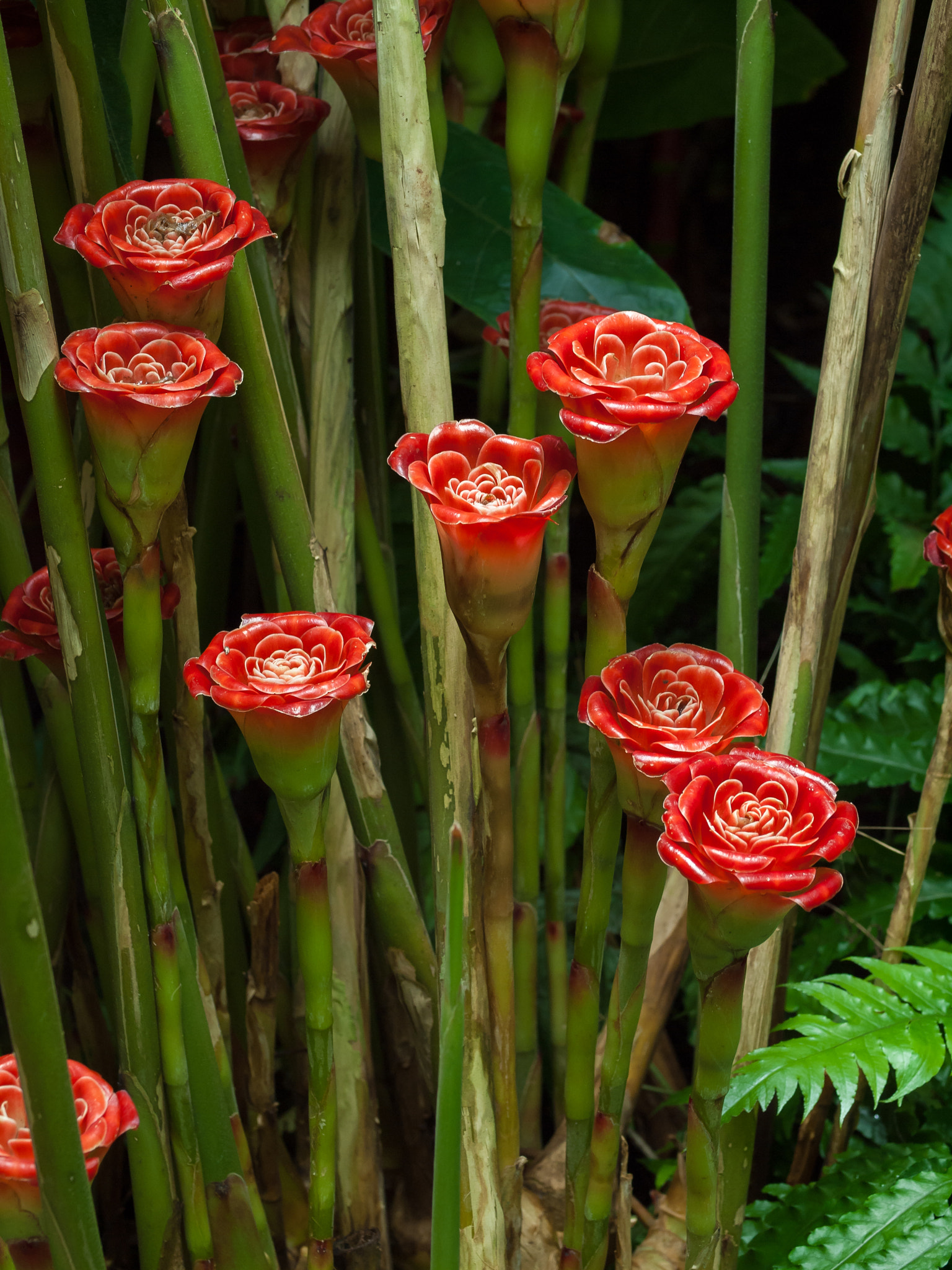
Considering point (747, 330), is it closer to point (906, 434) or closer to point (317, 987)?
point (317, 987)

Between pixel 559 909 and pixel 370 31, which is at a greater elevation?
pixel 370 31

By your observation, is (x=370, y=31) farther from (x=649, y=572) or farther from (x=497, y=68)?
(x=649, y=572)

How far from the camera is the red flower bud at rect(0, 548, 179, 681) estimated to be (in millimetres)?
404

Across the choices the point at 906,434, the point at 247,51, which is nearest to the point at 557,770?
the point at 247,51

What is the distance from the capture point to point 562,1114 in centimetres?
63

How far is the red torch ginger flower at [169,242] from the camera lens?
0.35 m

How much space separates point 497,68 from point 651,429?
0.98ft

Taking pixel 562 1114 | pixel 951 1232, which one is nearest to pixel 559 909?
pixel 562 1114

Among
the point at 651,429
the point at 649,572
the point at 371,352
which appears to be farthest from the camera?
the point at 649,572

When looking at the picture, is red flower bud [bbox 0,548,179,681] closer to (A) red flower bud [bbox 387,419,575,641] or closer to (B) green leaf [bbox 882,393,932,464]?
(A) red flower bud [bbox 387,419,575,641]

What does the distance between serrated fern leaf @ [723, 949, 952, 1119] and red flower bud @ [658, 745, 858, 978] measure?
0.13 m

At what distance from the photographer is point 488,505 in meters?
0.35

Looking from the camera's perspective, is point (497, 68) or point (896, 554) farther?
point (896, 554)

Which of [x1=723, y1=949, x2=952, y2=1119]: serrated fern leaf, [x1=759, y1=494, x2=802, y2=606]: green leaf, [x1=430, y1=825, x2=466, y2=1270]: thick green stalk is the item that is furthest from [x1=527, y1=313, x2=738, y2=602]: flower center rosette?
[x1=759, y1=494, x2=802, y2=606]: green leaf
